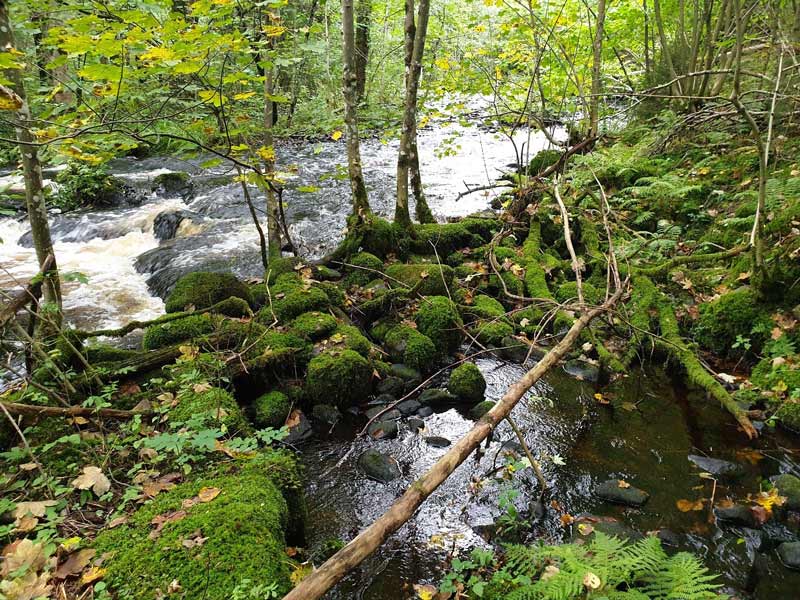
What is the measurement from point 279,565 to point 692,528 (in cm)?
336

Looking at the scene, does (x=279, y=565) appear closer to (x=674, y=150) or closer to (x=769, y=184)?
(x=769, y=184)

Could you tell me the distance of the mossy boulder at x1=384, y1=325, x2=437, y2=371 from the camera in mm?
6145

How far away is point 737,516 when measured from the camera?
3855 millimetres

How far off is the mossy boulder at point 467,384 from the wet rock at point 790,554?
2.96 m

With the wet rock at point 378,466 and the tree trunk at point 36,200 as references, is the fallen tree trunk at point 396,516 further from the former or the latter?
the tree trunk at point 36,200

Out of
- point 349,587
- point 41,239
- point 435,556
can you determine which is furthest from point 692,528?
point 41,239

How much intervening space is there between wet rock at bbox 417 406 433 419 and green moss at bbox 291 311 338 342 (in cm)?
155

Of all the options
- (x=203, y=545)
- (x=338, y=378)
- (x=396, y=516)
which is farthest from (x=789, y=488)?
(x=203, y=545)

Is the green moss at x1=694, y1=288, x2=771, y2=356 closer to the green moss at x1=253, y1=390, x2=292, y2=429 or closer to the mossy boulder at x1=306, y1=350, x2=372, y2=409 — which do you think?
the mossy boulder at x1=306, y1=350, x2=372, y2=409

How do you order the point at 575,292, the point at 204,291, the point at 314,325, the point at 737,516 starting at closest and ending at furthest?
1. the point at 737,516
2. the point at 314,325
3. the point at 204,291
4. the point at 575,292

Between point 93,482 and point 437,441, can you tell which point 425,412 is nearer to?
point 437,441

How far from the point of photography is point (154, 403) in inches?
161

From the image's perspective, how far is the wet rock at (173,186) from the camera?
14203mm

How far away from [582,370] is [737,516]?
250 centimetres
